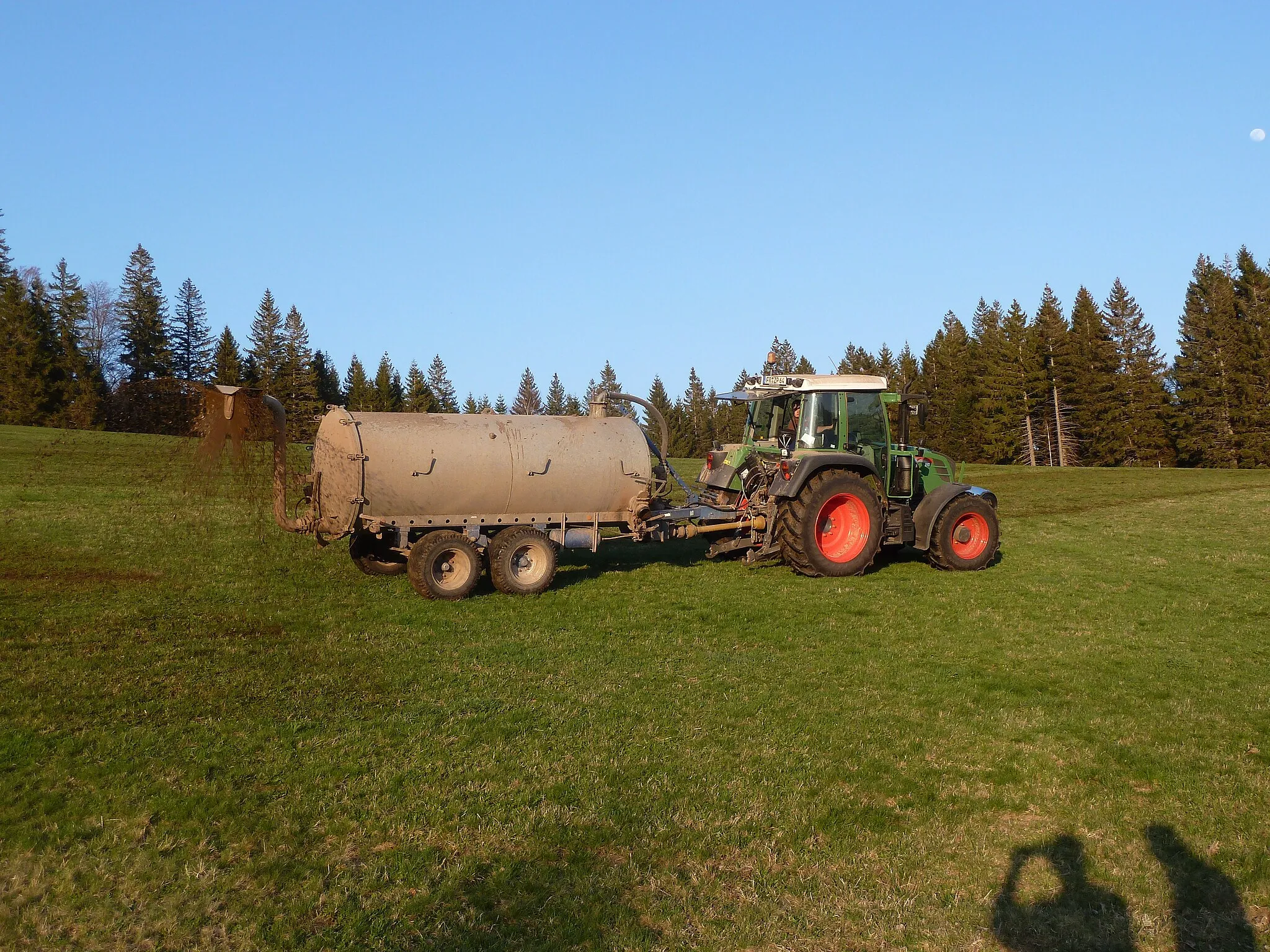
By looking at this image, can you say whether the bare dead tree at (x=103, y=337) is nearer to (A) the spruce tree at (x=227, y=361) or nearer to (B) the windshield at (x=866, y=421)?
(A) the spruce tree at (x=227, y=361)

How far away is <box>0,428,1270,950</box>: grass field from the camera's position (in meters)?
4.44

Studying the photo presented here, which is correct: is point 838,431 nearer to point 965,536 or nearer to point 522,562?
point 965,536

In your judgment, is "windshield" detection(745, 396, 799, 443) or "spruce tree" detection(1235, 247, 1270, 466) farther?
"spruce tree" detection(1235, 247, 1270, 466)

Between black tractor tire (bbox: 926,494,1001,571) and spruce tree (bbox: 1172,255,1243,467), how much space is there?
51767mm

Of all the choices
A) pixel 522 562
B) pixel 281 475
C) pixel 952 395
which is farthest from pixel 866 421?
pixel 952 395

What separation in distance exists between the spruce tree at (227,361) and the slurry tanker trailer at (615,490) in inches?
1684

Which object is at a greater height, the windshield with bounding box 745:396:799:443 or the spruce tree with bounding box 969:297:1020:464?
the spruce tree with bounding box 969:297:1020:464

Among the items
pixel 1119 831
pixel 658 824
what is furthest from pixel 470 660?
pixel 1119 831

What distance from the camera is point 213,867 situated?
473cm

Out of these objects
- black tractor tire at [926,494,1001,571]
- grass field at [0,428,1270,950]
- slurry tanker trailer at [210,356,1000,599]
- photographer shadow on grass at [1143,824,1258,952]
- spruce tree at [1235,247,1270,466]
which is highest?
spruce tree at [1235,247,1270,466]

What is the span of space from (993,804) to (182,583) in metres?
10.6

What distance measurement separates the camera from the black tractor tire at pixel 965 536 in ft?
47.5

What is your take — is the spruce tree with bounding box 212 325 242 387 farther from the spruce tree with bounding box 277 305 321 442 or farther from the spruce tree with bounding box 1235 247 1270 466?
the spruce tree with bounding box 1235 247 1270 466

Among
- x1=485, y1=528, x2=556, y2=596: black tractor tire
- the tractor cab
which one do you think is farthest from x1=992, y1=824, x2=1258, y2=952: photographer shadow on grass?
the tractor cab
